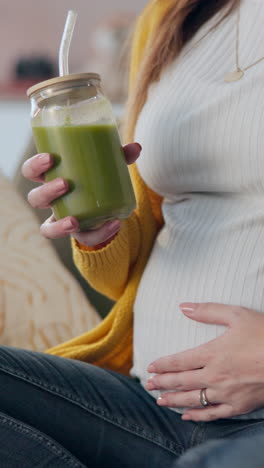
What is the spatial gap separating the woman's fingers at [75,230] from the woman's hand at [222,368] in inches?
6.0

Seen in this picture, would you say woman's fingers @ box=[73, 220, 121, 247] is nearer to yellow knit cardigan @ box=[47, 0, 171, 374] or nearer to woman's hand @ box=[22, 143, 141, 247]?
woman's hand @ box=[22, 143, 141, 247]

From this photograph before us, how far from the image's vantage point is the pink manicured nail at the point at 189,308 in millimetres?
951

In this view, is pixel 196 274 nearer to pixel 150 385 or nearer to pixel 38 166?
pixel 150 385

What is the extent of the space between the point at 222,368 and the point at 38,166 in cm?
35

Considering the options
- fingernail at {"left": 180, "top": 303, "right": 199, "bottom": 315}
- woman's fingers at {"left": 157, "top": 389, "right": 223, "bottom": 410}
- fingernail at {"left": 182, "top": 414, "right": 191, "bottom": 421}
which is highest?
fingernail at {"left": 180, "top": 303, "right": 199, "bottom": 315}

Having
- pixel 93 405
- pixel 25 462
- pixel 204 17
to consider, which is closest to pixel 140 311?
pixel 93 405

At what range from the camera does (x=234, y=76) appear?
3.45ft

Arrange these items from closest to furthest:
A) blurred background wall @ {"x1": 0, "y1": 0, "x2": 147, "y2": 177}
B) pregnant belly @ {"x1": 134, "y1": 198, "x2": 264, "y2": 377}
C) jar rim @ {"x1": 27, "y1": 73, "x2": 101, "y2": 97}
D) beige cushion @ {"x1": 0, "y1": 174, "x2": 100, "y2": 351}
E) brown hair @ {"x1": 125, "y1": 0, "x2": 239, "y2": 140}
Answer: jar rim @ {"x1": 27, "y1": 73, "x2": 101, "y2": 97} < pregnant belly @ {"x1": 134, "y1": 198, "x2": 264, "y2": 377} < brown hair @ {"x1": 125, "y1": 0, "x2": 239, "y2": 140} < beige cushion @ {"x1": 0, "y1": 174, "x2": 100, "y2": 351} < blurred background wall @ {"x1": 0, "y1": 0, "x2": 147, "y2": 177}

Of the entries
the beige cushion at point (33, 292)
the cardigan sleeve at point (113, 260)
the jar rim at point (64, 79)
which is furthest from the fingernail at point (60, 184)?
the beige cushion at point (33, 292)

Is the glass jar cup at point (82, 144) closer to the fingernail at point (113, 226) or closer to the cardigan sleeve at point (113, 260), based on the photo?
the fingernail at point (113, 226)

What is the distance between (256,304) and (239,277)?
5 centimetres

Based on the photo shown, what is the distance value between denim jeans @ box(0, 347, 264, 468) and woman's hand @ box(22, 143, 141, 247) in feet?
0.64

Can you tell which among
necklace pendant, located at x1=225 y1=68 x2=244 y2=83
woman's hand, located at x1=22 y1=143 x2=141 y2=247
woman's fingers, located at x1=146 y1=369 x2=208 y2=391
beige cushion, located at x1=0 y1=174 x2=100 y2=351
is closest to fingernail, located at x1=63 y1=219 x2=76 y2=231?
woman's hand, located at x1=22 y1=143 x2=141 y2=247

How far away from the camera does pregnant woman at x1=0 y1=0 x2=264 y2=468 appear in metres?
0.90
